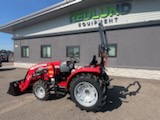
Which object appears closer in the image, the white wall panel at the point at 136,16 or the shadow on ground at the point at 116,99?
the shadow on ground at the point at 116,99

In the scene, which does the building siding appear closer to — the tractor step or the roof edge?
the roof edge

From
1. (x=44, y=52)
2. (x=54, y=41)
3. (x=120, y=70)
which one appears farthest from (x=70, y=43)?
(x=120, y=70)

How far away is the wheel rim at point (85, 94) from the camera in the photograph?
3.46 meters

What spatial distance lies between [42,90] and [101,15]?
263 inches

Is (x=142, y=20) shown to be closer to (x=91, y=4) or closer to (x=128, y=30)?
(x=128, y=30)

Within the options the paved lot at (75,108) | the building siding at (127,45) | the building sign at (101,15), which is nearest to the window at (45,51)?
the building siding at (127,45)

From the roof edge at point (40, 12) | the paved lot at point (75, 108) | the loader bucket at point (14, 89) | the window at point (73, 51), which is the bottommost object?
the paved lot at point (75, 108)

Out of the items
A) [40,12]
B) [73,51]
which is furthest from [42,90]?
[40,12]

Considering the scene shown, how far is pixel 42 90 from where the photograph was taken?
13.8 ft

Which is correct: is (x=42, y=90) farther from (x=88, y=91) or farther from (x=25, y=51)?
(x=25, y=51)

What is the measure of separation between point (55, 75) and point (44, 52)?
7.45m

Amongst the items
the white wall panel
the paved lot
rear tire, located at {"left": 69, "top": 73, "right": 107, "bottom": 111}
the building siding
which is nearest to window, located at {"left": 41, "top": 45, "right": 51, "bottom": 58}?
the building siding

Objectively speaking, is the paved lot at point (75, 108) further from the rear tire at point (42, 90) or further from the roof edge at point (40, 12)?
the roof edge at point (40, 12)

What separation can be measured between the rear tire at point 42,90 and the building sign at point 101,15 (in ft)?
20.7
